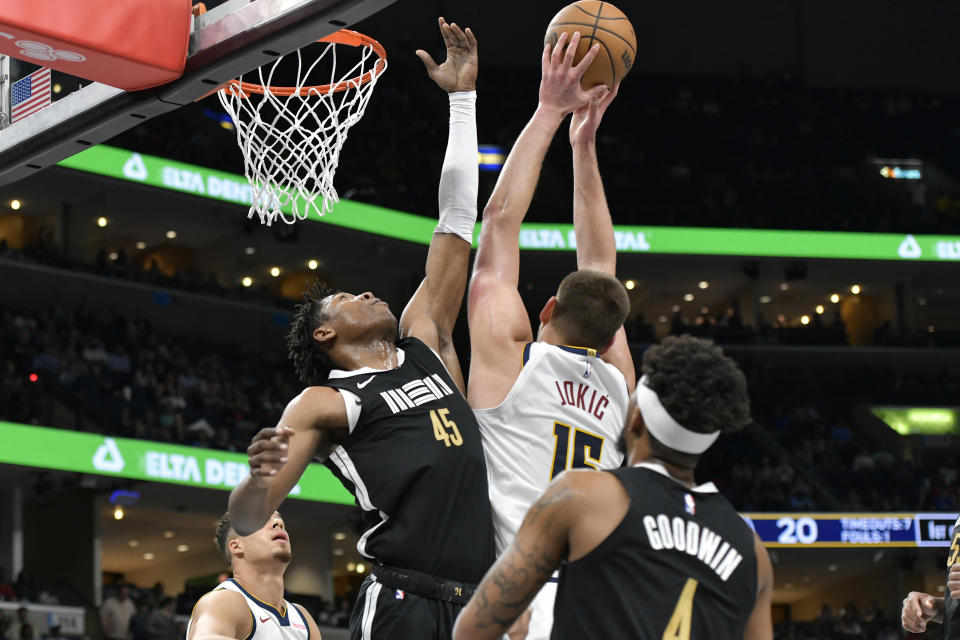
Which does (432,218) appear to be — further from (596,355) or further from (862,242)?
(596,355)

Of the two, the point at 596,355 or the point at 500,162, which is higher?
the point at 500,162

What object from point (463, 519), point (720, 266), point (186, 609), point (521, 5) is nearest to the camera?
point (463, 519)

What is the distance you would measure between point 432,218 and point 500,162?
3.21 metres

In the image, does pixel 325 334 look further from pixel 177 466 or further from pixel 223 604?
pixel 177 466

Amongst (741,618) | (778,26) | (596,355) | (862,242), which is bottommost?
(741,618)

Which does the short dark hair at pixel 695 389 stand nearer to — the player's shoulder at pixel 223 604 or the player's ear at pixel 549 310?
the player's ear at pixel 549 310

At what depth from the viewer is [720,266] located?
89.3 feet

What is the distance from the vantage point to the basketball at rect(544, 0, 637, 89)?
4.73 metres

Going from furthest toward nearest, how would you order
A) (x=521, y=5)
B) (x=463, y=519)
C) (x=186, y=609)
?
(x=521, y=5), (x=186, y=609), (x=463, y=519)

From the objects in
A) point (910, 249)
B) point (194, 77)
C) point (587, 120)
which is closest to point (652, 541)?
point (587, 120)

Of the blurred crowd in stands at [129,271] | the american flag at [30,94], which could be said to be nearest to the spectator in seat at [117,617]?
the blurred crowd in stands at [129,271]

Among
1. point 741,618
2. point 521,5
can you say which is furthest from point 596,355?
point 521,5

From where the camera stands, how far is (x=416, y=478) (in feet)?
12.2

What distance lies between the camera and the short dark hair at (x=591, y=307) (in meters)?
3.83
